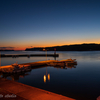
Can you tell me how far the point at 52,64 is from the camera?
45156 mm

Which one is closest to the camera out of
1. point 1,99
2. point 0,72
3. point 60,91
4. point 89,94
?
point 1,99

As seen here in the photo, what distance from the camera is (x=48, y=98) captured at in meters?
9.82

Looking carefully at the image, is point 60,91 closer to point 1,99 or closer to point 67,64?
point 1,99

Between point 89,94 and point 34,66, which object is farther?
point 34,66

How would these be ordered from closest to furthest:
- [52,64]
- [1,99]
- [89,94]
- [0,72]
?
1. [1,99]
2. [89,94]
3. [0,72]
4. [52,64]

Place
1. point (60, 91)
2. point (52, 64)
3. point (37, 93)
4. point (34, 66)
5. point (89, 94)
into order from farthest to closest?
point (52, 64), point (34, 66), point (60, 91), point (89, 94), point (37, 93)

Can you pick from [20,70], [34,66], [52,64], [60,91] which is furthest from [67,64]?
[60,91]

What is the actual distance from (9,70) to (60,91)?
60.0ft

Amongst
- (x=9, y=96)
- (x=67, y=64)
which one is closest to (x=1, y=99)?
(x=9, y=96)

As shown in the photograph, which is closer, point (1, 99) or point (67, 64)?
point (1, 99)

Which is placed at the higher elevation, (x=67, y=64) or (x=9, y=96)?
(x=9, y=96)

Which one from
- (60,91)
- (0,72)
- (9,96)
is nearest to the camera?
(9,96)

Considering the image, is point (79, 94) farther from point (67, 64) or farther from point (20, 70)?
point (67, 64)

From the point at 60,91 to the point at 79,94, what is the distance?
10.7 feet
